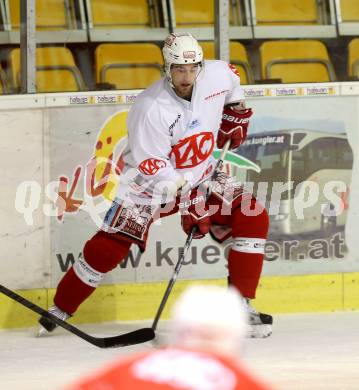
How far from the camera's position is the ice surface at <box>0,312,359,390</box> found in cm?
381

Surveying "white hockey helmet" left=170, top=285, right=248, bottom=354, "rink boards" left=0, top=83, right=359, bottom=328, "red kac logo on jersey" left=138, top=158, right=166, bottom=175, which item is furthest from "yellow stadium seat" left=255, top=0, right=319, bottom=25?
"white hockey helmet" left=170, top=285, right=248, bottom=354

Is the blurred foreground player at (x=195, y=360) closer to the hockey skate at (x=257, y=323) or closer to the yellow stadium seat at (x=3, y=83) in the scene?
the hockey skate at (x=257, y=323)

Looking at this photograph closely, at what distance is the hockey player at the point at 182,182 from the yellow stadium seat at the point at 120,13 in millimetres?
660

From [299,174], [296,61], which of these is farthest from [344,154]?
[296,61]

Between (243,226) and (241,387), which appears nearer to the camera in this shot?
(241,387)

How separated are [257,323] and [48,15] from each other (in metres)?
A: 1.53

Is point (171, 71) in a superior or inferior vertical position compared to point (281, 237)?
superior

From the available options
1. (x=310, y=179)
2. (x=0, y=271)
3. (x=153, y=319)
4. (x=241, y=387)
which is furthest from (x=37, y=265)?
(x=241, y=387)

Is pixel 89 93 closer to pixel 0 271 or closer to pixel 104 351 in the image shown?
pixel 0 271

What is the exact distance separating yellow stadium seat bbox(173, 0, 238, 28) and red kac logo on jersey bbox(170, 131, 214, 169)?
83 cm

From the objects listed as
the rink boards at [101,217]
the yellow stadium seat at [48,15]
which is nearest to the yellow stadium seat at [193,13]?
the rink boards at [101,217]

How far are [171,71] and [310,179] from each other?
3.37 feet

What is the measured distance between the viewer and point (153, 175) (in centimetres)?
444

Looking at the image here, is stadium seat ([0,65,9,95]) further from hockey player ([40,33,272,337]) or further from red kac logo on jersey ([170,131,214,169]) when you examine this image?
red kac logo on jersey ([170,131,214,169])
